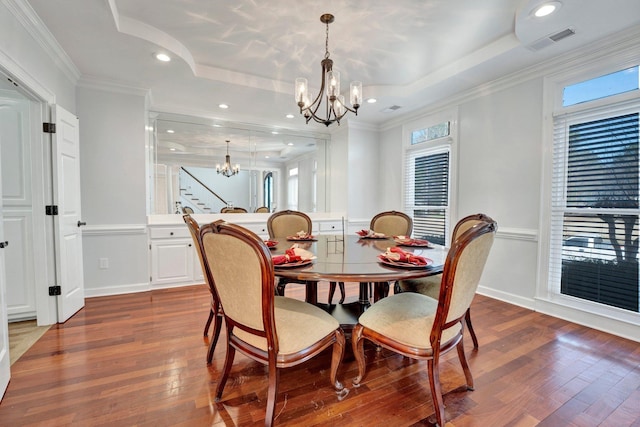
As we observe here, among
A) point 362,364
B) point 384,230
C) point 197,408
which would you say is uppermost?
point 384,230

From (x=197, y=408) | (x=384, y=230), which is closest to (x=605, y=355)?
(x=384, y=230)

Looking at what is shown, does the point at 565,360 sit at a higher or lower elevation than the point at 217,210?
lower

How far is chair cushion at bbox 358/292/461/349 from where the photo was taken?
1.52 meters

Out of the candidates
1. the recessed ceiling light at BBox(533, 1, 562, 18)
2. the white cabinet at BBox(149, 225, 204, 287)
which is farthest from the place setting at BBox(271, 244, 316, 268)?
the white cabinet at BBox(149, 225, 204, 287)

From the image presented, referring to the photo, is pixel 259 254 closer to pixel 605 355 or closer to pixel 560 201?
pixel 605 355

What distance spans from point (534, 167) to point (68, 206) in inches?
182

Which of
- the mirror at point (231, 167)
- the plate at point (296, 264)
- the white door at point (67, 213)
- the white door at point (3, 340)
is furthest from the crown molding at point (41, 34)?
the plate at point (296, 264)

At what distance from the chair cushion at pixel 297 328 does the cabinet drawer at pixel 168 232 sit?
8.49ft

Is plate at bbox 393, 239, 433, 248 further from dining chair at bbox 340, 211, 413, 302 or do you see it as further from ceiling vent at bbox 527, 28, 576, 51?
ceiling vent at bbox 527, 28, 576, 51

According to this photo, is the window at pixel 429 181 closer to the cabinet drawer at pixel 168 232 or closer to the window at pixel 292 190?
the window at pixel 292 190

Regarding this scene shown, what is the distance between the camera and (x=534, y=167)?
120 inches

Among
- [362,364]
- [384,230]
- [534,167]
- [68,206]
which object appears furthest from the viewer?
[384,230]

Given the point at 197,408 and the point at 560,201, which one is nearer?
the point at 197,408

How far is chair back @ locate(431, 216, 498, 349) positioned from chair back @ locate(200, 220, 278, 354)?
80 cm
